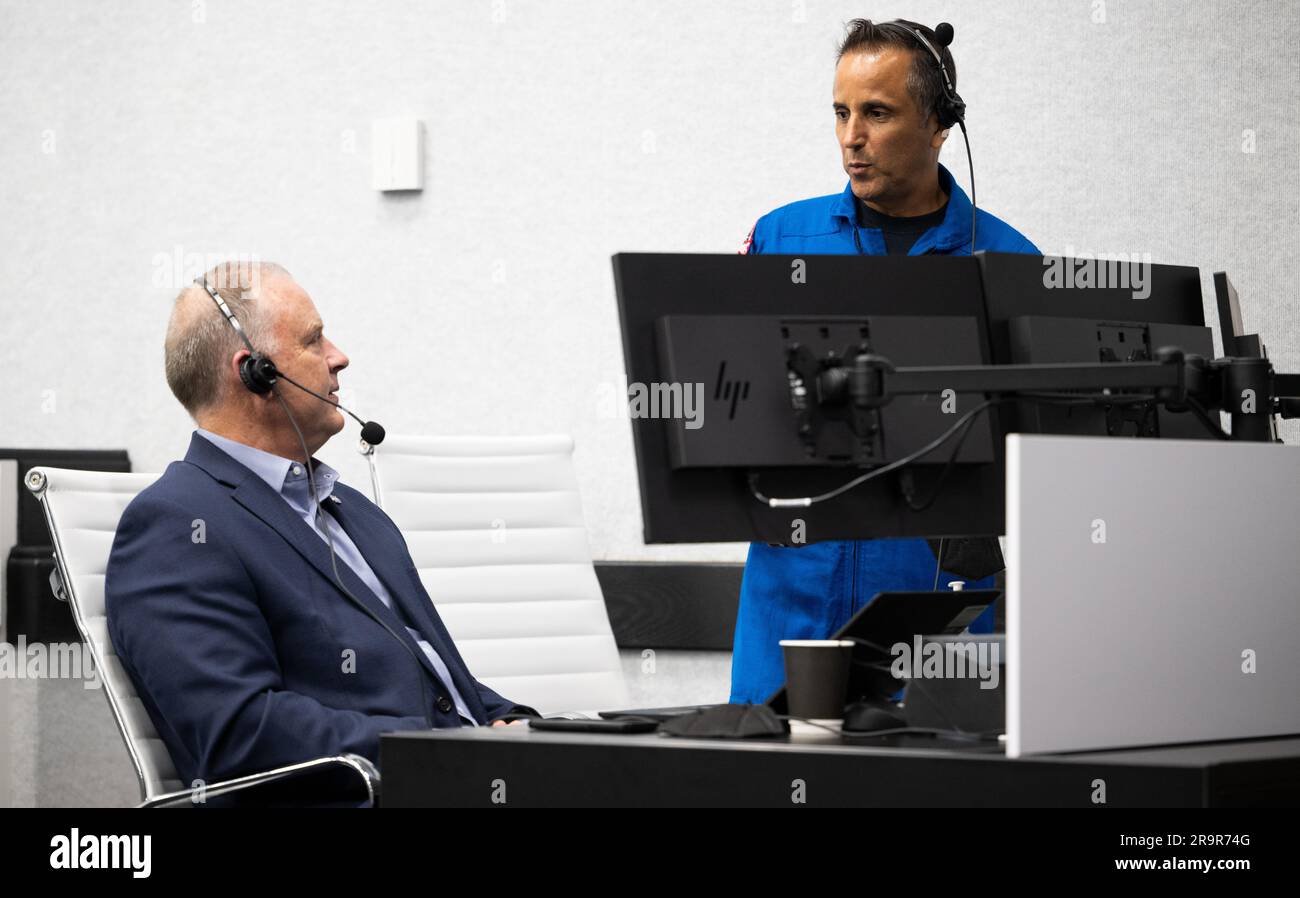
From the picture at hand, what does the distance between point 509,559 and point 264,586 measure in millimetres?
854

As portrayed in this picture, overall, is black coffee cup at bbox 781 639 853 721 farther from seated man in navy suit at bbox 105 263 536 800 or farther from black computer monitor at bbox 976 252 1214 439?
seated man in navy suit at bbox 105 263 536 800

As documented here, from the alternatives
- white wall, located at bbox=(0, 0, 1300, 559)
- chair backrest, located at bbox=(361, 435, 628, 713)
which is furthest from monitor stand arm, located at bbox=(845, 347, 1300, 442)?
white wall, located at bbox=(0, 0, 1300, 559)

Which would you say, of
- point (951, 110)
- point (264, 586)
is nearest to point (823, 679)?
point (264, 586)

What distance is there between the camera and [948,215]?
203cm


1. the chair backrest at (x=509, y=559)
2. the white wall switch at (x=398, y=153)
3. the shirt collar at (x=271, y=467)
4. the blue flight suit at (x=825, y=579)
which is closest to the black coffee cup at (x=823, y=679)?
the blue flight suit at (x=825, y=579)

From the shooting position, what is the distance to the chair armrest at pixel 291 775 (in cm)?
146

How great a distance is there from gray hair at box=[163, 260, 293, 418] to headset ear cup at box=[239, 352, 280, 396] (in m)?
0.05

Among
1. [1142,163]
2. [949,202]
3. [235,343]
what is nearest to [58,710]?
[235,343]

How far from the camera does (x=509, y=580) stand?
2.48 meters

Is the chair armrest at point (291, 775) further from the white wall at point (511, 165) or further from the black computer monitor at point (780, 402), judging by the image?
the white wall at point (511, 165)

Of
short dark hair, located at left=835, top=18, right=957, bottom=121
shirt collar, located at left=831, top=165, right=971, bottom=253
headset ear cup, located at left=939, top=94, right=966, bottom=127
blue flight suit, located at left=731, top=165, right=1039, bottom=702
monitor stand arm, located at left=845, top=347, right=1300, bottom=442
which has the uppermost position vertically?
short dark hair, located at left=835, top=18, right=957, bottom=121

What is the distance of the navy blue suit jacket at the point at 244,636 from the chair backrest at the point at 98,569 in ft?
0.09

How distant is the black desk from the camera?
981 mm

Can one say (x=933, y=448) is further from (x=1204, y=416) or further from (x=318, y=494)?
(x=318, y=494)
